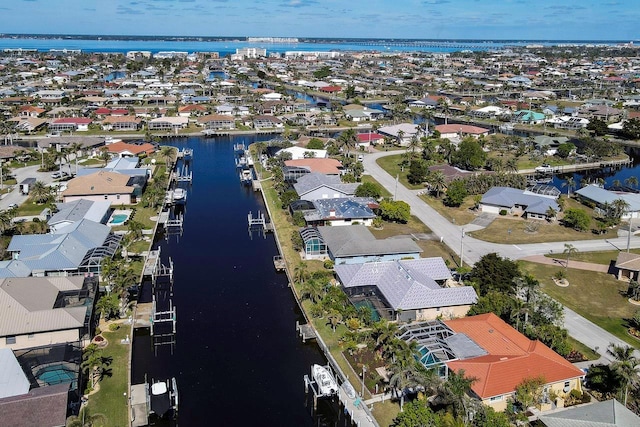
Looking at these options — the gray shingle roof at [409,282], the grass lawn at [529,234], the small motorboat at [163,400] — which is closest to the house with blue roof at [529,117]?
the grass lawn at [529,234]

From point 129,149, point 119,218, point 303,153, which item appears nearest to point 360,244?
point 119,218

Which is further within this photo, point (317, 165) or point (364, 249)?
point (317, 165)

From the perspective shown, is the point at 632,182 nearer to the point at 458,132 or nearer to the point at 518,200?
the point at 518,200

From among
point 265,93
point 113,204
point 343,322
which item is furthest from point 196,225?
point 265,93

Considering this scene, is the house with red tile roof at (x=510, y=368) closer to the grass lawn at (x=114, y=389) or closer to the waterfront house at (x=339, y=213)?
the grass lawn at (x=114, y=389)

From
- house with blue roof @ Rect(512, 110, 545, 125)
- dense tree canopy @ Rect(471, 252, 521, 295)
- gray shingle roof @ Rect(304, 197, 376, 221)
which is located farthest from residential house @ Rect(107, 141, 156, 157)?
house with blue roof @ Rect(512, 110, 545, 125)
